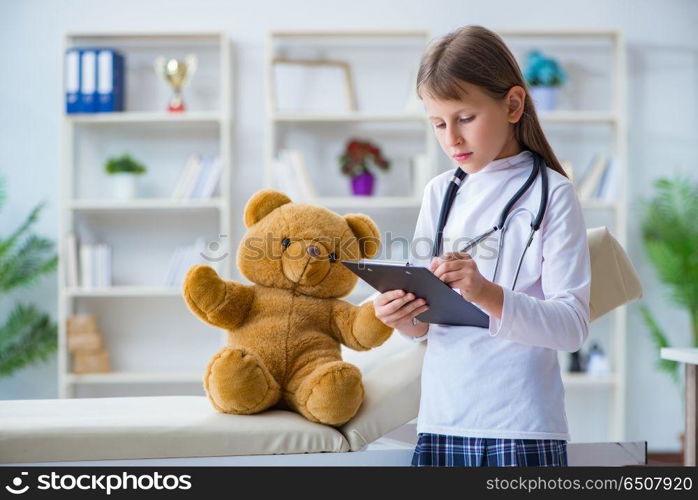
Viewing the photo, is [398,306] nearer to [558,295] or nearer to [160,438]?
[558,295]

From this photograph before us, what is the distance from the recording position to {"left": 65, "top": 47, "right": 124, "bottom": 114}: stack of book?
337cm

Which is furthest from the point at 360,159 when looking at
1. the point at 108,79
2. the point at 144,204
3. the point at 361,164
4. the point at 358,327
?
the point at 358,327

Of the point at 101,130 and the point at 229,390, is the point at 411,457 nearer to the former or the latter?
the point at 229,390

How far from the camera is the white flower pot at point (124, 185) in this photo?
3459 mm

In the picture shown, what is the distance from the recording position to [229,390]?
57.9 inches

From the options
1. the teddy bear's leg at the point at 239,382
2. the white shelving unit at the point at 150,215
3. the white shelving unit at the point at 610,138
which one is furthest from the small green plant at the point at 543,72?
the teddy bear's leg at the point at 239,382

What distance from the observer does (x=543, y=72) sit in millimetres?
3436

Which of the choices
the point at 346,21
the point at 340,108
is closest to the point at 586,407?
the point at 340,108

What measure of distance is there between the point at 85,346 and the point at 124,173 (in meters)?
0.79

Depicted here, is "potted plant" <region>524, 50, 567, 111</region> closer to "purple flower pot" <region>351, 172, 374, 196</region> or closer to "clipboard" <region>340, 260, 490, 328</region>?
"purple flower pot" <region>351, 172, 374, 196</region>

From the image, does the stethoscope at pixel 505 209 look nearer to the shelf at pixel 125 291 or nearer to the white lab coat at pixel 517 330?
the white lab coat at pixel 517 330

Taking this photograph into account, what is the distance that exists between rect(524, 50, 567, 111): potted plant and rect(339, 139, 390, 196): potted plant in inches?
29.3
